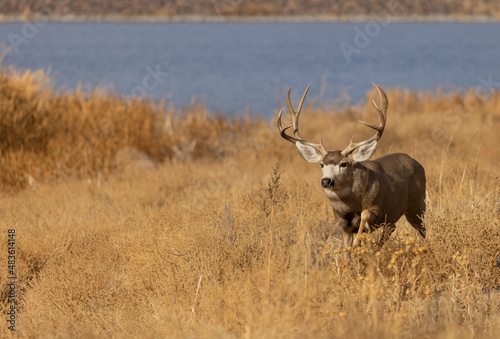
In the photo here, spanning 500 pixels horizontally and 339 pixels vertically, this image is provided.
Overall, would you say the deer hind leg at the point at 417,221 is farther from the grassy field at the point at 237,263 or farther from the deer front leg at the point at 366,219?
the deer front leg at the point at 366,219

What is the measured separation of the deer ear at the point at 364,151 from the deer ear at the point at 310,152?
0.88 ft

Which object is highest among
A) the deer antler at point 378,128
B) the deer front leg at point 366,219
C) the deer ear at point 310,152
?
the deer antler at point 378,128

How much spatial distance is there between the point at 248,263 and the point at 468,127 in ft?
31.5

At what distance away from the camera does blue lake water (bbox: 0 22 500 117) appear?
29672mm

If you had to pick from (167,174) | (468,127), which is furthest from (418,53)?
(167,174)

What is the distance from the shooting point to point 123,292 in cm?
591

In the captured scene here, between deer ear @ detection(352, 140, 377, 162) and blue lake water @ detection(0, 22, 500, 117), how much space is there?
13.0m

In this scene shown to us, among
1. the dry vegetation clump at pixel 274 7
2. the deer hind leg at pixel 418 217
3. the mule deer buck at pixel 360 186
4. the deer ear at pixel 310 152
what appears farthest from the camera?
the dry vegetation clump at pixel 274 7

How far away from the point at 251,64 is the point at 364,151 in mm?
36882

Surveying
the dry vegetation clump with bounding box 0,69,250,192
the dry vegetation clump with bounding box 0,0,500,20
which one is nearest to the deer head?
the dry vegetation clump with bounding box 0,69,250,192

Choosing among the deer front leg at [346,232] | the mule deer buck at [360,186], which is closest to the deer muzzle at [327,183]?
the mule deer buck at [360,186]

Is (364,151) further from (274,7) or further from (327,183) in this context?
(274,7)

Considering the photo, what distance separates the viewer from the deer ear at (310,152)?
229 inches

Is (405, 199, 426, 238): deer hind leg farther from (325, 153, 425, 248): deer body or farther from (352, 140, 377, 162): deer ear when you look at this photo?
(352, 140, 377, 162): deer ear
